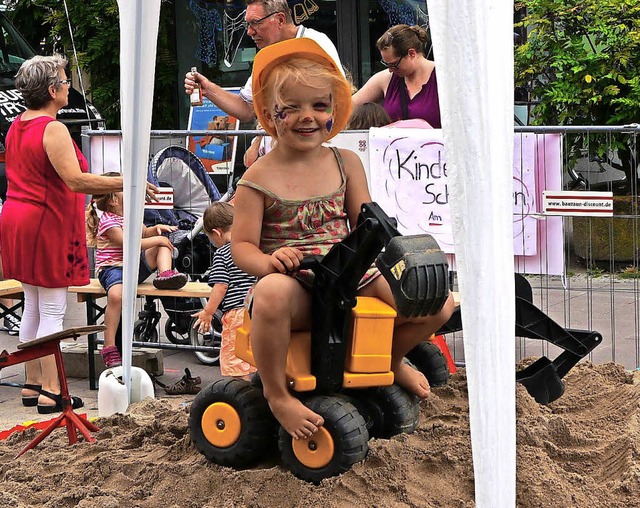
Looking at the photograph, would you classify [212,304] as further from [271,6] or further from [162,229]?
[271,6]

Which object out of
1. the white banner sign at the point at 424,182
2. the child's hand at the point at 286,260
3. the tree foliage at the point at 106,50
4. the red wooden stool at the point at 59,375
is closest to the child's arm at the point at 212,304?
the red wooden stool at the point at 59,375

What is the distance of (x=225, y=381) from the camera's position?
4.19m

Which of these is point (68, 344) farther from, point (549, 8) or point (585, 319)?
point (549, 8)

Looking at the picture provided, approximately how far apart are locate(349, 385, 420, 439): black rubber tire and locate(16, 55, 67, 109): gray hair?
10.6 ft

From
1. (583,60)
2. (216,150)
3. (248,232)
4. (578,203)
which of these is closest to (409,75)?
(578,203)

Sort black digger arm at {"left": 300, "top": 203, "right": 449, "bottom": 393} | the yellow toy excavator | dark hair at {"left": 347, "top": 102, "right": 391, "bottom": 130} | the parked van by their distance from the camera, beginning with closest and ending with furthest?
black digger arm at {"left": 300, "top": 203, "right": 449, "bottom": 393}
the yellow toy excavator
dark hair at {"left": 347, "top": 102, "right": 391, "bottom": 130}
the parked van

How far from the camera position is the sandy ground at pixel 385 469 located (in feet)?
12.2

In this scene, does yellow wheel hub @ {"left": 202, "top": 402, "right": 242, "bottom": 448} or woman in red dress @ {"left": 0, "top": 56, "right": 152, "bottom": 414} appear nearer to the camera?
yellow wheel hub @ {"left": 202, "top": 402, "right": 242, "bottom": 448}

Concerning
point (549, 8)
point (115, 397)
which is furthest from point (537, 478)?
point (549, 8)

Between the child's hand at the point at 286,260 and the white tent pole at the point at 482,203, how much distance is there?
954 mm

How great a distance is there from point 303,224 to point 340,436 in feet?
2.61

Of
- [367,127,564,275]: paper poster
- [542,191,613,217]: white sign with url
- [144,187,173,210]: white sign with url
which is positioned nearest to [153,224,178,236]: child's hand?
[144,187,173,210]: white sign with url

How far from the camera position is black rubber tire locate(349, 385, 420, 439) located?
4.04 m

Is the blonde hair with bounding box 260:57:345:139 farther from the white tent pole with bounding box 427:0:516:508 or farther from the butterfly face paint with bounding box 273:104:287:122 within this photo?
the white tent pole with bounding box 427:0:516:508
